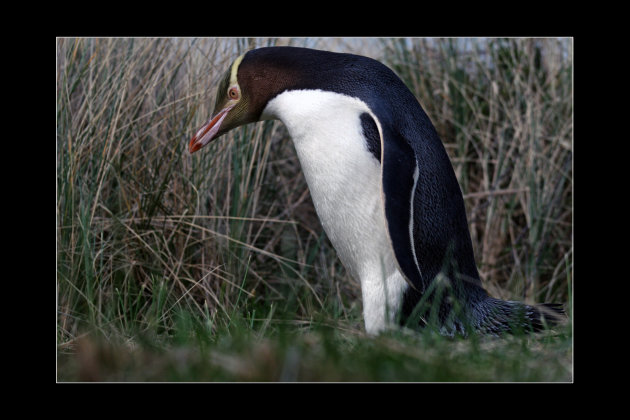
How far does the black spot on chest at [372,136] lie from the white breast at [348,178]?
14 millimetres

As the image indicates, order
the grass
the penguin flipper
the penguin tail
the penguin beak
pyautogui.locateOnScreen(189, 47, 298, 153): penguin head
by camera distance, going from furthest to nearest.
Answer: the penguin beak, pyautogui.locateOnScreen(189, 47, 298, 153): penguin head, the penguin tail, the penguin flipper, the grass

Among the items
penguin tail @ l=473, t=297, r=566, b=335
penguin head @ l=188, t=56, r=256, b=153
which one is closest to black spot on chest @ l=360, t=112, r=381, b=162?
penguin head @ l=188, t=56, r=256, b=153

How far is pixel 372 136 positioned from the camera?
2.32 m

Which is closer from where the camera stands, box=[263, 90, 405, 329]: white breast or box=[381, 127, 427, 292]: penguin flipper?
box=[381, 127, 427, 292]: penguin flipper

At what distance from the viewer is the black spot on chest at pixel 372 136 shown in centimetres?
231

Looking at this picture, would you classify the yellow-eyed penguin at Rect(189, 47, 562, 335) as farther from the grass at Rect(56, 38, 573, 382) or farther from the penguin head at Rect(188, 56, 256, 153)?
the grass at Rect(56, 38, 573, 382)

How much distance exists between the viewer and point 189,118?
3.05 metres

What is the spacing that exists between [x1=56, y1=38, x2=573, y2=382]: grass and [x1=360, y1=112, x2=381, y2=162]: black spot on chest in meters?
0.54

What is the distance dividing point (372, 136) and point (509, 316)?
0.75 metres

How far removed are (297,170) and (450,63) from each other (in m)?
0.95

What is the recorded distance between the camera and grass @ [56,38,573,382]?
175cm

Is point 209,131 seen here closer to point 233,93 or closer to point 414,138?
point 233,93

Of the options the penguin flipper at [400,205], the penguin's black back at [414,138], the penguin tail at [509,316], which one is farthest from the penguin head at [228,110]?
the penguin tail at [509,316]

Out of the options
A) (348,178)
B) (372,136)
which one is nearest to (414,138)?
(372,136)
